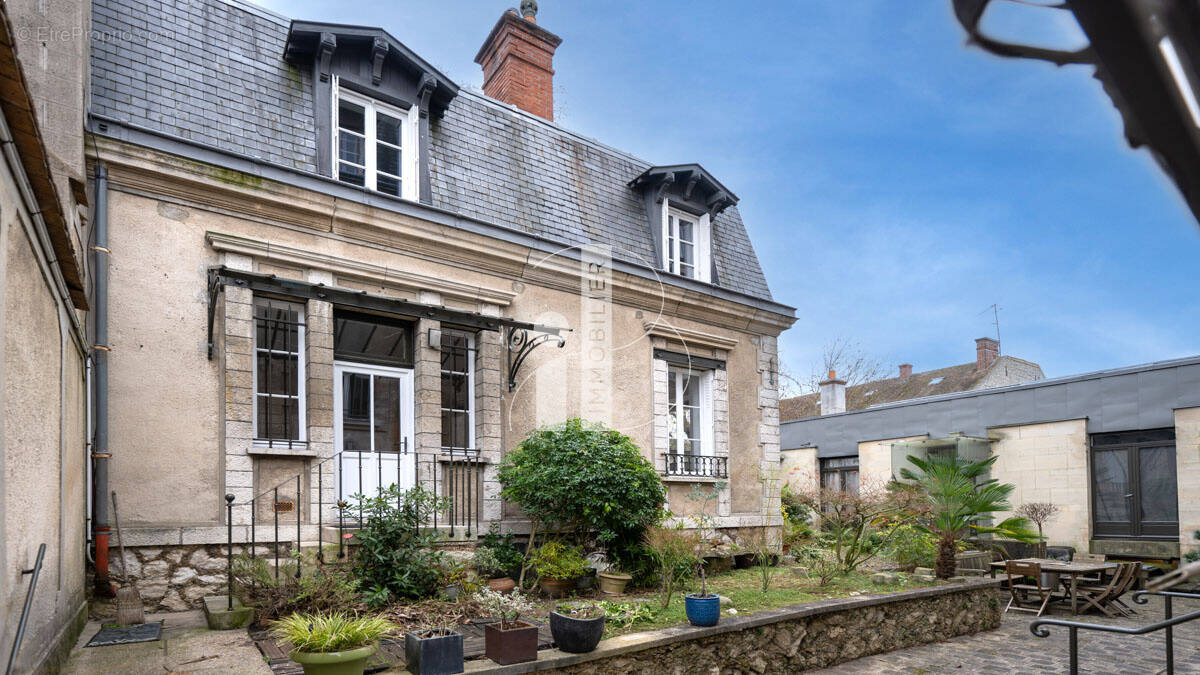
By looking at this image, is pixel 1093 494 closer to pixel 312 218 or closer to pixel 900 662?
pixel 900 662

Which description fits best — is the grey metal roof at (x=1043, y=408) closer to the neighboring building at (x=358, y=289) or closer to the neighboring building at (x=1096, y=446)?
the neighboring building at (x=1096, y=446)

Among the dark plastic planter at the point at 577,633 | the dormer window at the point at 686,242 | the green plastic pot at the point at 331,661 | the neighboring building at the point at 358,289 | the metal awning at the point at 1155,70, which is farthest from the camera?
the dormer window at the point at 686,242

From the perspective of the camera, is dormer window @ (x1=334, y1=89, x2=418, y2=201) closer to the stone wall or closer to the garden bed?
the stone wall

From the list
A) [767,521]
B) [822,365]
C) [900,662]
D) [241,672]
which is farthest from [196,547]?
[822,365]

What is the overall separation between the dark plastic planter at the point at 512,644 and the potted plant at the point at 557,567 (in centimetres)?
229

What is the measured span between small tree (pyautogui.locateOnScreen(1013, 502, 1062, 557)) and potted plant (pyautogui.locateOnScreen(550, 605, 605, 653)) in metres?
9.84

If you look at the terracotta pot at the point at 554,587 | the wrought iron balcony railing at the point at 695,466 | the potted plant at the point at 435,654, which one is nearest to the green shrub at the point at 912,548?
the wrought iron balcony railing at the point at 695,466

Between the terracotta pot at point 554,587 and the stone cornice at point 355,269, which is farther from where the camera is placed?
the terracotta pot at point 554,587

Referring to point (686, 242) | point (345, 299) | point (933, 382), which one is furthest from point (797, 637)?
point (933, 382)

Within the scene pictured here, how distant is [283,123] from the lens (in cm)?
784

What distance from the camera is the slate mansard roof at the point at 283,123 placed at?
7.09 m

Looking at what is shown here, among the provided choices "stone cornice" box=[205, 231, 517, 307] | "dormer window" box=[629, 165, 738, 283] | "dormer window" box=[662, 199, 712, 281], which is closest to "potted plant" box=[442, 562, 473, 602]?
"stone cornice" box=[205, 231, 517, 307]

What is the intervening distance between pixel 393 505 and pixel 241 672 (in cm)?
277

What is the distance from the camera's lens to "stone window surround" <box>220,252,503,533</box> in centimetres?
695
